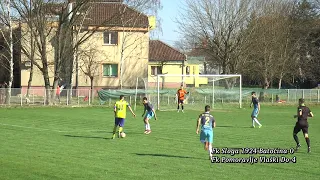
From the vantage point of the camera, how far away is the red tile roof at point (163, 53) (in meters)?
62.9

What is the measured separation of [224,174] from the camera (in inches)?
471

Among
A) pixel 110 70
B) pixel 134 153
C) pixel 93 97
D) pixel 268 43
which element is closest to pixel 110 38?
pixel 110 70

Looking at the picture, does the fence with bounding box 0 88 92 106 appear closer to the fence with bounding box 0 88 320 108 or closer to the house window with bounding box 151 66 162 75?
the fence with bounding box 0 88 320 108

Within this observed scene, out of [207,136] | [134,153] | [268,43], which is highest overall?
[268,43]

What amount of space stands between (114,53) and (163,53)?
12350mm

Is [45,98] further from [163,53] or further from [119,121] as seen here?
[163,53]

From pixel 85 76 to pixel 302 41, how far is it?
2839 centimetres

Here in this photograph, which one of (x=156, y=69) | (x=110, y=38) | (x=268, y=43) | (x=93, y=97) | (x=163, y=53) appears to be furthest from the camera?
(x=163, y=53)

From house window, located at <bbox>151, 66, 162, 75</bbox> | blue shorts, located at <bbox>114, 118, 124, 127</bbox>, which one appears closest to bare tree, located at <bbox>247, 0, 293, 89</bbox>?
house window, located at <bbox>151, 66, 162, 75</bbox>

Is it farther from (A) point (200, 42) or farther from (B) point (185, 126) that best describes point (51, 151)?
(A) point (200, 42)

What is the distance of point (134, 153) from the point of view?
15414 mm

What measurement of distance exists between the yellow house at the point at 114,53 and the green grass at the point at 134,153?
2756 centimetres

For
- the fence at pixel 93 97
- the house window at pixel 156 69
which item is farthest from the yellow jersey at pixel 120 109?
the house window at pixel 156 69

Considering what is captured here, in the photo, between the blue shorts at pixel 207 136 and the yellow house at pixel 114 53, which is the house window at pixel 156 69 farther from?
the blue shorts at pixel 207 136
